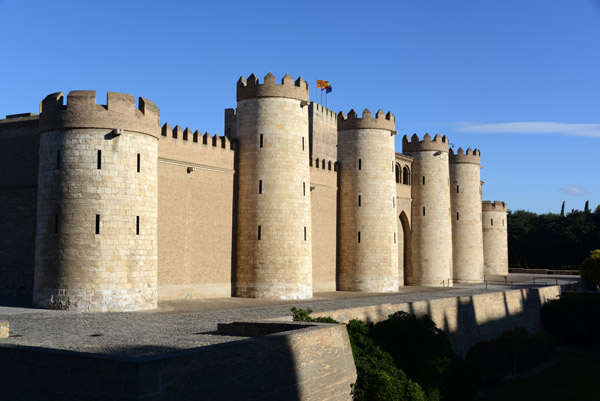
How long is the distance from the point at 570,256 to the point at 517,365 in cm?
4226

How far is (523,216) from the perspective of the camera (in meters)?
73.8

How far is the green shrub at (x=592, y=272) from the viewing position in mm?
41281

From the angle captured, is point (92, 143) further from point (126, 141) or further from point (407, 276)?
point (407, 276)

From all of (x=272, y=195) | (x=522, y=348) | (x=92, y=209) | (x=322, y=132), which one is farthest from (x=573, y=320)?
(x=92, y=209)

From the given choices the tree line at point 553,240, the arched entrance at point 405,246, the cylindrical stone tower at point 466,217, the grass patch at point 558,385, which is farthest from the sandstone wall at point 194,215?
the tree line at point 553,240

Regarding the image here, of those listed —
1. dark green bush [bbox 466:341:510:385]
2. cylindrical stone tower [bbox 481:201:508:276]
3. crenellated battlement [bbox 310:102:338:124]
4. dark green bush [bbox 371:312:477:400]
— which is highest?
crenellated battlement [bbox 310:102:338:124]

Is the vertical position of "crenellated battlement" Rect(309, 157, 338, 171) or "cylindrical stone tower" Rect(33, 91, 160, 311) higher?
"crenellated battlement" Rect(309, 157, 338, 171)

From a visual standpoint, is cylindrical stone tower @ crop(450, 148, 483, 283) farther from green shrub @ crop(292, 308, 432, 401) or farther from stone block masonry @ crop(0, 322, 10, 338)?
stone block masonry @ crop(0, 322, 10, 338)

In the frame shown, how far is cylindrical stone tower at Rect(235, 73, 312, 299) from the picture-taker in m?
27.1

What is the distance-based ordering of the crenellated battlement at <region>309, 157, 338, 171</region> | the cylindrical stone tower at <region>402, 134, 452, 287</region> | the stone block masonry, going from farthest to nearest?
the cylindrical stone tower at <region>402, 134, 452, 287</region>
the crenellated battlement at <region>309, 157, 338, 171</region>
the stone block masonry

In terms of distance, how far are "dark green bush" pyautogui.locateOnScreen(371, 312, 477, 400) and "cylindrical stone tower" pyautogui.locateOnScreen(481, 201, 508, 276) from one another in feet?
116

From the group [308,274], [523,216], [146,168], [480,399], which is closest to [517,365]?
[480,399]

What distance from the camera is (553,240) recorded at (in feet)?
212

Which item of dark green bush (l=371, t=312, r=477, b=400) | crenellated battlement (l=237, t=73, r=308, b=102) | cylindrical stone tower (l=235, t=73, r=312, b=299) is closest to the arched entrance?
cylindrical stone tower (l=235, t=73, r=312, b=299)
